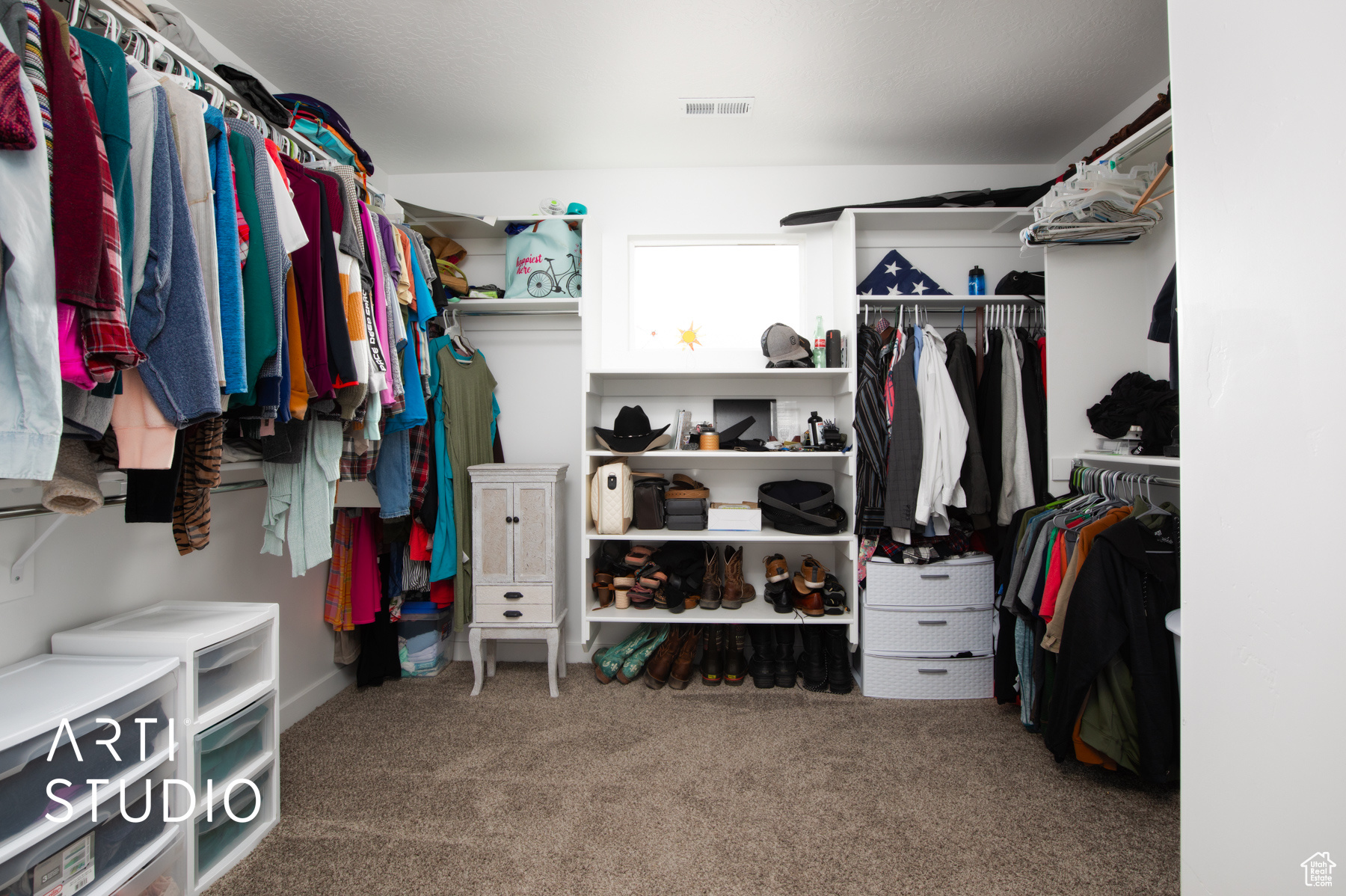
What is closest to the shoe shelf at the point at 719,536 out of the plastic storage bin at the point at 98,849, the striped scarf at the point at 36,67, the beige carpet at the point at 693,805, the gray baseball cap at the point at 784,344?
the beige carpet at the point at 693,805

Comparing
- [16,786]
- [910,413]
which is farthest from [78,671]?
[910,413]

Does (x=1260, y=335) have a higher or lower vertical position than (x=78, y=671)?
higher

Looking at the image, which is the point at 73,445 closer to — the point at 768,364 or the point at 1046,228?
the point at 768,364

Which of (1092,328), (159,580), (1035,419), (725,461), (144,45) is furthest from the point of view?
(725,461)

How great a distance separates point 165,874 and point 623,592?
5.42 feet

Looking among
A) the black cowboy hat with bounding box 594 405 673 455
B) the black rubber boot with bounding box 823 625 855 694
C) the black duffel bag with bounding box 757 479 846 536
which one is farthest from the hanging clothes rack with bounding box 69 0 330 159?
the black rubber boot with bounding box 823 625 855 694

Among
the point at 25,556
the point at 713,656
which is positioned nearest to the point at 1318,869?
the point at 713,656

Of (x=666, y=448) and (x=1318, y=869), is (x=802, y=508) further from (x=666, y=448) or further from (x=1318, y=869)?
(x=1318, y=869)

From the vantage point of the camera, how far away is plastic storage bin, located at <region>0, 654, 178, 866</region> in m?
1.01

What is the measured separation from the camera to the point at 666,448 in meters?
2.72

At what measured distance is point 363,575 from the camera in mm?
2449

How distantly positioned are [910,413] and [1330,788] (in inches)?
71.3

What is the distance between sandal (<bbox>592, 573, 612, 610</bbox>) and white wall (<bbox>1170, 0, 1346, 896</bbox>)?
6.95 ft

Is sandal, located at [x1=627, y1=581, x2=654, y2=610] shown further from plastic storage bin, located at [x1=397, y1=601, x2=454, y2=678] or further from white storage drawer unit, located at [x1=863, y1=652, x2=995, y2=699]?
white storage drawer unit, located at [x1=863, y1=652, x2=995, y2=699]
